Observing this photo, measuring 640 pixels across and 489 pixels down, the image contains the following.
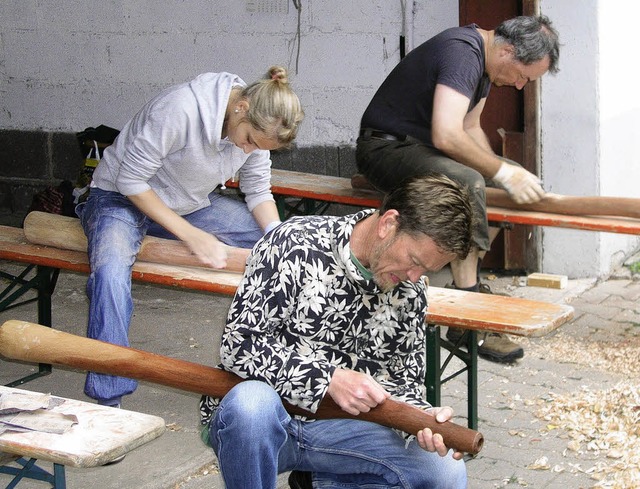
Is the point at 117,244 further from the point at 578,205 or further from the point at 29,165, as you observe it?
the point at 29,165

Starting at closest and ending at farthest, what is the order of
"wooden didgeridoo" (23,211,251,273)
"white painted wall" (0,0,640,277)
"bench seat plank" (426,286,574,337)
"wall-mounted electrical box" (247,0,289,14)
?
"bench seat plank" (426,286,574,337), "wooden didgeridoo" (23,211,251,273), "white painted wall" (0,0,640,277), "wall-mounted electrical box" (247,0,289,14)

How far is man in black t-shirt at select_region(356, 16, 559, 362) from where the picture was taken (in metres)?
4.90

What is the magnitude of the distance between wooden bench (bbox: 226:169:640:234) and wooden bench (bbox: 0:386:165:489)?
291cm

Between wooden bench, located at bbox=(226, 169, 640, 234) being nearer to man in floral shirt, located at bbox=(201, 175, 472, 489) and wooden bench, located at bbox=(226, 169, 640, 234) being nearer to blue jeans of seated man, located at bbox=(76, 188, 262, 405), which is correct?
blue jeans of seated man, located at bbox=(76, 188, 262, 405)

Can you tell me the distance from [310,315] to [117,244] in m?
1.68

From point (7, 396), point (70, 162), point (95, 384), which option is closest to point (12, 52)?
point (70, 162)

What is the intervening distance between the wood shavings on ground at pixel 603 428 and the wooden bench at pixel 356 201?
0.78 meters

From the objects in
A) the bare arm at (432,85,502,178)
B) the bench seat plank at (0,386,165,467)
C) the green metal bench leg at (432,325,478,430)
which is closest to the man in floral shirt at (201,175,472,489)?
the bench seat plank at (0,386,165,467)

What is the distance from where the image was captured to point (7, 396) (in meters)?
2.76

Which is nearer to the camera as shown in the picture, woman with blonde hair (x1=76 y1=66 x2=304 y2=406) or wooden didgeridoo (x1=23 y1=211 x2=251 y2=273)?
woman with blonde hair (x1=76 y1=66 x2=304 y2=406)

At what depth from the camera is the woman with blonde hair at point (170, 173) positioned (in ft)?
13.1

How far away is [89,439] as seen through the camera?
2.47m

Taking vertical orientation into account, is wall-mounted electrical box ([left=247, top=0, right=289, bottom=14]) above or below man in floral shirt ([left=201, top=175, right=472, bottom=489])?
above

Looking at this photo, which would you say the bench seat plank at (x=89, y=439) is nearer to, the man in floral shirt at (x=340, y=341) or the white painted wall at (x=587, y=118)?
the man in floral shirt at (x=340, y=341)
